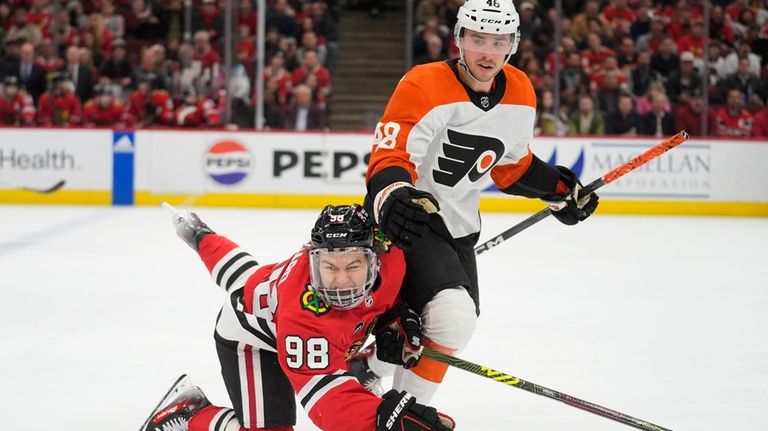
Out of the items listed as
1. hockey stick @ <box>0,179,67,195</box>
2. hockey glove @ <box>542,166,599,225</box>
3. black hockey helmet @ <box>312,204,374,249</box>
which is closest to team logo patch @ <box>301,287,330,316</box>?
black hockey helmet @ <box>312,204,374,249</box>

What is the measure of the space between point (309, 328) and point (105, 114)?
25.1 ft

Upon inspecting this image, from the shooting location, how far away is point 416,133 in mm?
3051

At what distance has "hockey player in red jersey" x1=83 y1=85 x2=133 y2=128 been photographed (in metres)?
9.83

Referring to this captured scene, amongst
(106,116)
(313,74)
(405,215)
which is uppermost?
(405,215)

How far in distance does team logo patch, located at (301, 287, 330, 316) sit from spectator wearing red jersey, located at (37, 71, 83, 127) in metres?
7.58

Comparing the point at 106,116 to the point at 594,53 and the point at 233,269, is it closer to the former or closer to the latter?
the point at 594,53

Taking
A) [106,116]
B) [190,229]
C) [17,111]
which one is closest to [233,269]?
[190,229]

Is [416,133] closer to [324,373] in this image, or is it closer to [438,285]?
[438,285]

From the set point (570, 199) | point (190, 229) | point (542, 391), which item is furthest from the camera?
point (570, 199)

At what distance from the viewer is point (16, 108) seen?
9812mm

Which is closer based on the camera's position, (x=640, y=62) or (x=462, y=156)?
(x=462, y=156)

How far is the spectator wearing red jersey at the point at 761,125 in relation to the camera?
9.76m

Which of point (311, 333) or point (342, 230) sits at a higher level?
point (342, 230)

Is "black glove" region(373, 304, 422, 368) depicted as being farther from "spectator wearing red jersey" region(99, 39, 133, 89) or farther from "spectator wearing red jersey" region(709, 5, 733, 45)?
"spectator wearing red jersey" region(709, 5, 733, 45)
